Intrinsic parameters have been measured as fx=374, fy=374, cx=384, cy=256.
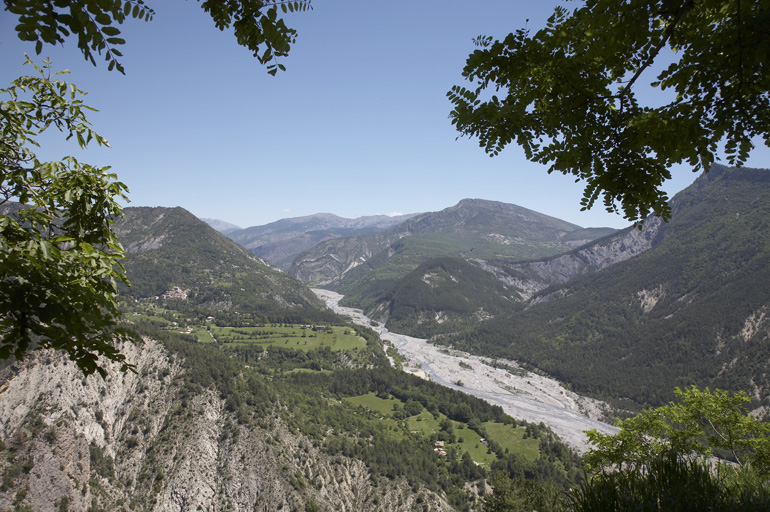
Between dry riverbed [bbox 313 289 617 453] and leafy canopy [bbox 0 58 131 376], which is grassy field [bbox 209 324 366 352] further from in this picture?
leafy canopy [bbox 0 58 131 376]

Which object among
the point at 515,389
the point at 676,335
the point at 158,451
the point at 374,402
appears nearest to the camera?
the point at 158,451

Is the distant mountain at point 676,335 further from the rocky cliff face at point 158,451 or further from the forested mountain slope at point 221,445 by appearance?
the rocky cliff face at point 158,451

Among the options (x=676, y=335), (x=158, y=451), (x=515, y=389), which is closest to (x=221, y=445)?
(x=158, y=451)

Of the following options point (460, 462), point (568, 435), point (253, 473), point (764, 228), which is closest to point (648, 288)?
point (764, 228)

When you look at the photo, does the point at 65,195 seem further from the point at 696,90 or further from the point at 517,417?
the point at 517,417

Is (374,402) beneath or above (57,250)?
beneath

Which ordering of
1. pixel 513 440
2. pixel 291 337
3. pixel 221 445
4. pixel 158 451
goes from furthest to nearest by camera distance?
pixel 291 337 → pixel 513 440 → pixel 221 445 → pixel 158 451

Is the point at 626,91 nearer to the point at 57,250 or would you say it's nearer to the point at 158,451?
the point at 57,250
